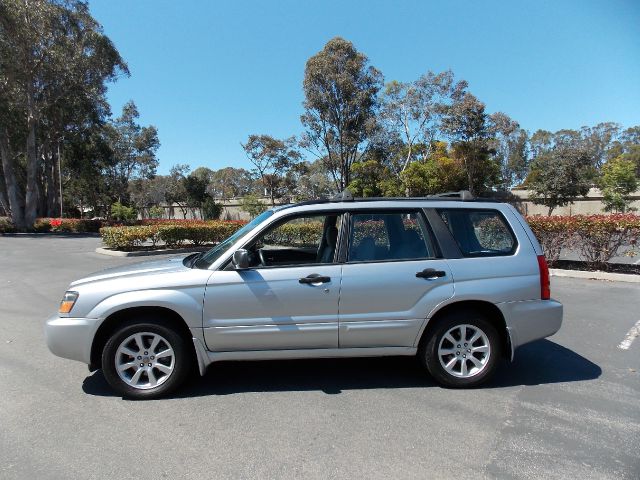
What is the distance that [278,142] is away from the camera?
144ft

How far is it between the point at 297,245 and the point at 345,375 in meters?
1.58

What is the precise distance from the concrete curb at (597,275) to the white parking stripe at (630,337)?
3612 millimetres

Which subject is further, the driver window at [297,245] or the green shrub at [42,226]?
the green shrub at [42,226]

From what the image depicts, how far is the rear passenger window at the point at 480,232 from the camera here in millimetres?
4332

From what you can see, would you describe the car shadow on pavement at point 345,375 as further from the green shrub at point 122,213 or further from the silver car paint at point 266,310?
the green shrub at point 122,213

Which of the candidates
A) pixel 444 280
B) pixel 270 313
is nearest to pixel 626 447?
pixel 444 280

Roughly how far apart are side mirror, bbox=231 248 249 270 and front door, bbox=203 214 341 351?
0.31 ft

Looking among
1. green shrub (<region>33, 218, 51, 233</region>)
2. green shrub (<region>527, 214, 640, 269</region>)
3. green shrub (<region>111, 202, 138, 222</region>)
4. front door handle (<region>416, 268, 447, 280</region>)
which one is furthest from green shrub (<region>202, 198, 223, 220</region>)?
front door handle (<region>416, 268, 447, 280</region>)

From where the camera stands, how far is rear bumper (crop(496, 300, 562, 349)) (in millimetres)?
4145

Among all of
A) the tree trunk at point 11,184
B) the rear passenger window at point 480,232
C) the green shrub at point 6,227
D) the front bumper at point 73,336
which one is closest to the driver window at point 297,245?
the rear passenger window at point 480,232

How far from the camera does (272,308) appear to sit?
13.0 feet

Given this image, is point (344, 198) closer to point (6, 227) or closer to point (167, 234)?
point (167, 234)

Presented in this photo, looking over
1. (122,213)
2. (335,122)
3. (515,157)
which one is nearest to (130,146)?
(122,213)

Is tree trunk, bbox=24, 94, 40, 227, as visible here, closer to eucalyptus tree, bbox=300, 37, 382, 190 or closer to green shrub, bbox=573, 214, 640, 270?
eucalyptus tree, bbox=300, 37, 382, 190
